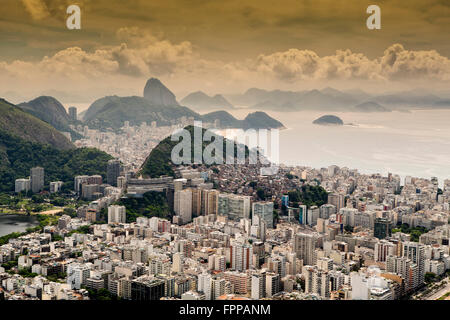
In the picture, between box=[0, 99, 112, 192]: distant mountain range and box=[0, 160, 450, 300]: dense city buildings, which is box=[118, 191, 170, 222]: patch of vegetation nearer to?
box=[0, 160, 450, 300]: dense city buildings

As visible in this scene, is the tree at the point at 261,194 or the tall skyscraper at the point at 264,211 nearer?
the tall skyscraper at the point at 264,211

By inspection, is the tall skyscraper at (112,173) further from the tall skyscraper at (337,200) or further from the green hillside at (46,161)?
the tall skyscraper at (337,200)

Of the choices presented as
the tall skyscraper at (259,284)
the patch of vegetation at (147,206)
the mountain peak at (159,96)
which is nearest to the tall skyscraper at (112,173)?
the patch of vegetation at (147,206)

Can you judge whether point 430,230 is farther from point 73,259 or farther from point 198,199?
point 73,259

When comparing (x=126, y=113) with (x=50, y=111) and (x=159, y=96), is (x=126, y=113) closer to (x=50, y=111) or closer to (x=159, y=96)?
(x=50, y=111)

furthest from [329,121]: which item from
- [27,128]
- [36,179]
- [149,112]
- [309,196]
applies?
[149,112]

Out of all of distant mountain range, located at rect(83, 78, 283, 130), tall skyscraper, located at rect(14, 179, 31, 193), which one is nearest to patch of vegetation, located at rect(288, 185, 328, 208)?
distant mountain range, located at rect(83, 78, 283, 130)
